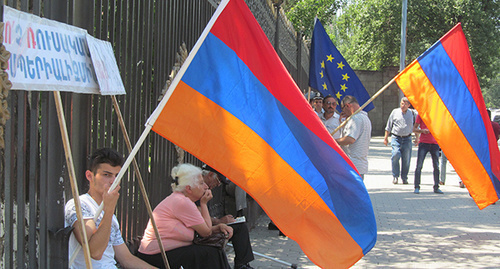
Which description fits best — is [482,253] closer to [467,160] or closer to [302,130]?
[467,160]

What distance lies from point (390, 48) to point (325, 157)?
36.1 m

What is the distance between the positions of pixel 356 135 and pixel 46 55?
6.15 metres

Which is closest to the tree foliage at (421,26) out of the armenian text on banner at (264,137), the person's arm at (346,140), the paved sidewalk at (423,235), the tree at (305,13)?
the tree at (305,13)

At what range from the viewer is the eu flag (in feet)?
34.3

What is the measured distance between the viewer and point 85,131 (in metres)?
4.29

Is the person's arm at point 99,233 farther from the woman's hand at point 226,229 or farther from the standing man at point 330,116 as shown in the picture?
the standing man at point 330,116

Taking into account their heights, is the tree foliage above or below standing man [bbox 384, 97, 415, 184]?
above

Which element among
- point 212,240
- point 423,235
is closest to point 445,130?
point 423,235

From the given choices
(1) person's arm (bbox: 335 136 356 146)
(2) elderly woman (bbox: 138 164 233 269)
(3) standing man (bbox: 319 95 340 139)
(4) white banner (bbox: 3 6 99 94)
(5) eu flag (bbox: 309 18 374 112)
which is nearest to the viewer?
(4) white banner (bbox: 3 6 99 94)

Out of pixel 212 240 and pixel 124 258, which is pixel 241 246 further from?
pixel 124 258

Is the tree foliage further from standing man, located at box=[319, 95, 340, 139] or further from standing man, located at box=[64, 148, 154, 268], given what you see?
standing man, located at box=[64, 148, 154, 268]

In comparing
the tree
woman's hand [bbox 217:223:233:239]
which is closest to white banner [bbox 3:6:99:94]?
woman's hand [bbox 217:223:233:239]

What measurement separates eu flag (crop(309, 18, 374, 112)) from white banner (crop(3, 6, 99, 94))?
697 centimetres

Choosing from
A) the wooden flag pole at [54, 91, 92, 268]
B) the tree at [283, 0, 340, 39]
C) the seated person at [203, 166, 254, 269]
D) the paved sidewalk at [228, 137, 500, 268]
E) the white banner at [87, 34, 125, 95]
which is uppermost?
the tree at [283, 0, 340, 39]
